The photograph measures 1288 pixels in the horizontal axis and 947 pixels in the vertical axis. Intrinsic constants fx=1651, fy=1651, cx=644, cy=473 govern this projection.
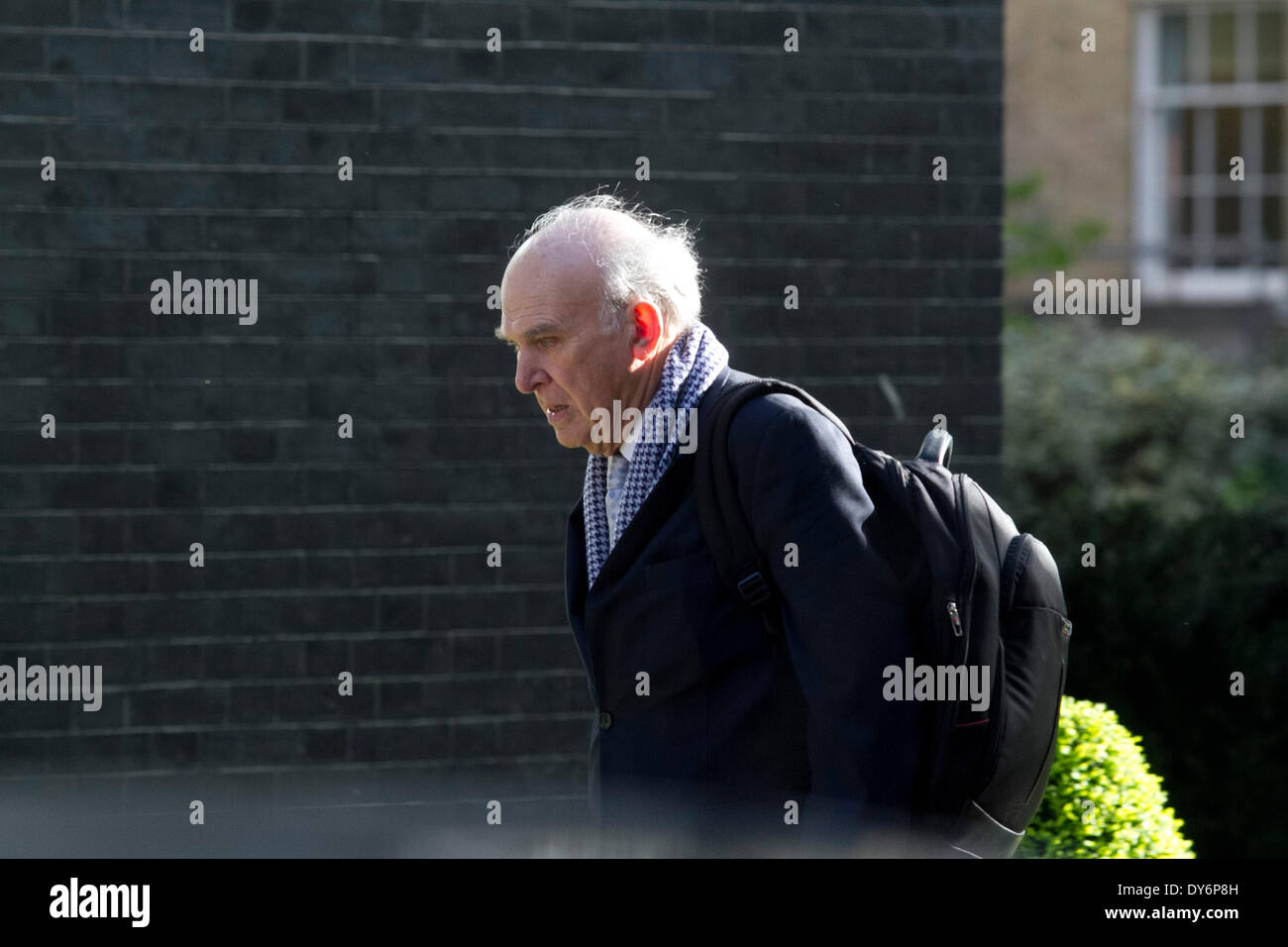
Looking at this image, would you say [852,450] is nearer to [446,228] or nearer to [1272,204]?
[446,228]

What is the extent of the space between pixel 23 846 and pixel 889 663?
211 centimetres

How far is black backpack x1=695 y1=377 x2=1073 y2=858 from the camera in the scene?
2.55 metres

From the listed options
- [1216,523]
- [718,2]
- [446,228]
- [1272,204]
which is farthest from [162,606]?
[1272,204]

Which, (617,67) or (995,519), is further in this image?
(617,67)

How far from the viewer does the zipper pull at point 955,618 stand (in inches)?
100

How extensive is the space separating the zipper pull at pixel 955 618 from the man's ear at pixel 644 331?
2.35 feet

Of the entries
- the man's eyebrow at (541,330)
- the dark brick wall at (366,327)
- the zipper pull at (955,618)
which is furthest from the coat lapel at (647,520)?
the dark brick wall at (366,327)

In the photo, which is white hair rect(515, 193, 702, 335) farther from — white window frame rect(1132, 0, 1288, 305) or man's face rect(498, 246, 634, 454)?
white window frame rect(1132, 0, 1288, 305)

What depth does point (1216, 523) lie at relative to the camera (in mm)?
6148

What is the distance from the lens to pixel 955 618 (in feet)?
8.36

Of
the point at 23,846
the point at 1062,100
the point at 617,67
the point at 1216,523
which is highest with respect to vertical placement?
the point at 1062,100

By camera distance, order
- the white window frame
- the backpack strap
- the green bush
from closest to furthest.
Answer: the backpack strap < the green bush < the white window frame

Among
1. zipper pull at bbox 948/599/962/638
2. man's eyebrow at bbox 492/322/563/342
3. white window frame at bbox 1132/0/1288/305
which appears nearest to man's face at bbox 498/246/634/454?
man's eyebrow at bbox 492/322/563/342

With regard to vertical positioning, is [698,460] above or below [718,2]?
below
